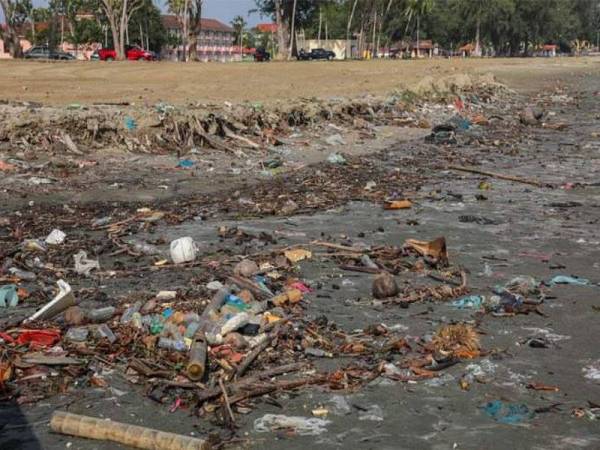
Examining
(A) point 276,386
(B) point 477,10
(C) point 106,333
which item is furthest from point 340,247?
(B) point 477,10

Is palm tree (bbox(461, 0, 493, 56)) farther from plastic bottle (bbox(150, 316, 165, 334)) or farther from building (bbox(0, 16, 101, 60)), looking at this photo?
plastic bottle (bbox(150, 316, 165, 334))

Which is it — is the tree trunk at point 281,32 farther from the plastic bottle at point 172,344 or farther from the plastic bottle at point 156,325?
the plastic bottle at point 172,344

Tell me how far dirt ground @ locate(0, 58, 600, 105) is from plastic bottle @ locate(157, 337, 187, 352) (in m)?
11.5

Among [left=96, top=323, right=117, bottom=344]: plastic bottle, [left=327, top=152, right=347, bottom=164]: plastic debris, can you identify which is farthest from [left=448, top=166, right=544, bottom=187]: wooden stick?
[left=96, top=323, right=117, bottom=344]: plastic bottle

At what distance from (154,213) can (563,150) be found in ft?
28.6

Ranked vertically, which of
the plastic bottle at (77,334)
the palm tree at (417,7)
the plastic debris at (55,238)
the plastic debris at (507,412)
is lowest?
the plastic debris at (507,412)

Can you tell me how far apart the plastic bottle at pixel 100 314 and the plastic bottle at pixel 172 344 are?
1.92 feet

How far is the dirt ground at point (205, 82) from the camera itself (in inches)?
691

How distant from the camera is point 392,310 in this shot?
5625 millimetres

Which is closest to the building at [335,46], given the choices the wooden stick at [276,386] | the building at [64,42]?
the building at [64,42]

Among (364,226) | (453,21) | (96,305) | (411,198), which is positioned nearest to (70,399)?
(96,305)

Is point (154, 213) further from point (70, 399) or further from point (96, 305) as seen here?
point (70, 399)

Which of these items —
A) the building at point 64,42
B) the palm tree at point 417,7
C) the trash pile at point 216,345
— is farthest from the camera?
the building at point 64,42

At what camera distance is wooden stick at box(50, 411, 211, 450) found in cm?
357
